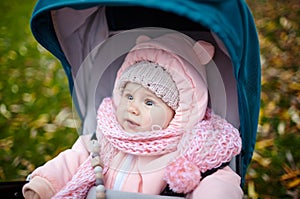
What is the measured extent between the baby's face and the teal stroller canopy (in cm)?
23

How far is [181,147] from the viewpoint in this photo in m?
1.54

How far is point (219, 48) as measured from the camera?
5.53 feet

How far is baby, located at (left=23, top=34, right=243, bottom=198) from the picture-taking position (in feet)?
4.95

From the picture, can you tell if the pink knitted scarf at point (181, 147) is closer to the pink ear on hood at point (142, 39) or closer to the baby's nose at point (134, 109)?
the baby's nose at point (134, 109)

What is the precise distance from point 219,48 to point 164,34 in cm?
18

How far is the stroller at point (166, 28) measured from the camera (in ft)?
4.47

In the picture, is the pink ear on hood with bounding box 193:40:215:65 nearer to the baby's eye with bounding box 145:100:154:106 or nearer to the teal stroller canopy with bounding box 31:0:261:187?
the teal stroller canopy with bounding box 31:0:261:187

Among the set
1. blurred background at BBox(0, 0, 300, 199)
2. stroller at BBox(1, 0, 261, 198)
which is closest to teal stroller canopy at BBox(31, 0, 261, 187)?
stroller at BBox(1, 0, 261, 198)

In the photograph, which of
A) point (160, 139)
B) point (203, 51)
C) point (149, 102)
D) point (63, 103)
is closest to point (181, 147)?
point (160, 139)

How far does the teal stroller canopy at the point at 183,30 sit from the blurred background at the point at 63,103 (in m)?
0.92

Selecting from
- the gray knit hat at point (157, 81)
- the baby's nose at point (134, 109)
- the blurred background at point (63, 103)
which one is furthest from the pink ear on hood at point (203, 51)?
the blurred background at point (63, 103)

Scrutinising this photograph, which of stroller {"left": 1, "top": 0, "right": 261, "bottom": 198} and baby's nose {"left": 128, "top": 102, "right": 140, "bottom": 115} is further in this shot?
baby's nose {"left": 128, "top": 102, "right": 140, "bottom": 115}

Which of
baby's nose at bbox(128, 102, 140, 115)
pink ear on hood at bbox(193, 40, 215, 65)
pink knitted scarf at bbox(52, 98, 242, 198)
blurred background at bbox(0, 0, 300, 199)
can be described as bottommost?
blurred background at bbox(0, 0, 300, 199)

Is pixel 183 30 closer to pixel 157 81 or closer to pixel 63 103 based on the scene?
pixel 157 81
